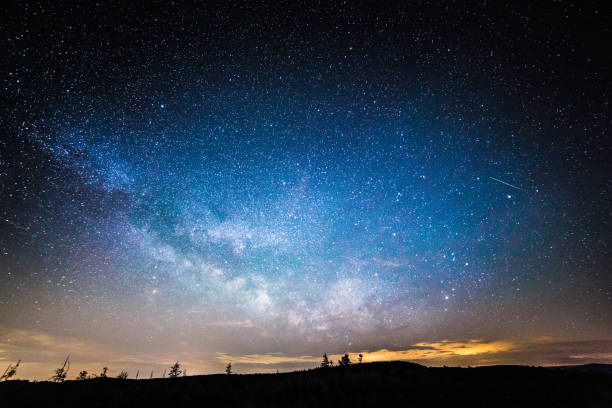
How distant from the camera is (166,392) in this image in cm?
1532

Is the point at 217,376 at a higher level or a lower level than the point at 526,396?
higher

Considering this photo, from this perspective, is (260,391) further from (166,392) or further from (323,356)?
(323,356)

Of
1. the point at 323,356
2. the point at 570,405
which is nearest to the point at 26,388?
the point at 570,405

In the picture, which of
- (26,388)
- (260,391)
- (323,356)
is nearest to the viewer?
(260,391)

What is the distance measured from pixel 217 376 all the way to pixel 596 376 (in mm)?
26142

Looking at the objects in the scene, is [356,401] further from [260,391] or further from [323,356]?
[323,356]

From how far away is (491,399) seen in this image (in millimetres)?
11750

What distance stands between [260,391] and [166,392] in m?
5.89

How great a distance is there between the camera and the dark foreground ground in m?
12.0

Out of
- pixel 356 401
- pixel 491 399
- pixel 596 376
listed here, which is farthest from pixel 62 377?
pixel 596 376

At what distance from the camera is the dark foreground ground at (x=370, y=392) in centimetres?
1200

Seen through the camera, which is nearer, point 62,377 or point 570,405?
point 570,405

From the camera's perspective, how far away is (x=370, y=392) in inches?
516

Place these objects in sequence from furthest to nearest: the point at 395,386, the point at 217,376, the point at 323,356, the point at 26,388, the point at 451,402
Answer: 1. the point at 323,356
2. the point at 217,376
3. the point at 26,388
4. the point at 395,386
5. the point at 451,402
